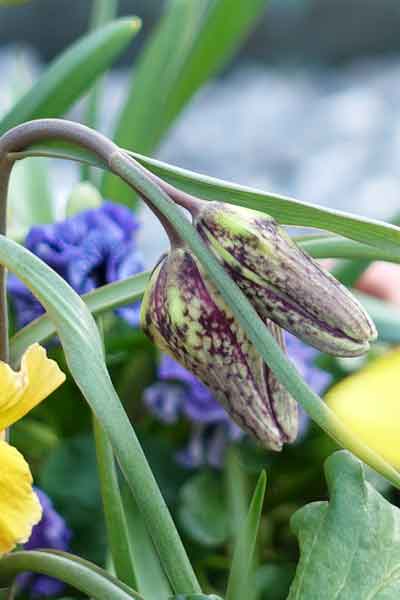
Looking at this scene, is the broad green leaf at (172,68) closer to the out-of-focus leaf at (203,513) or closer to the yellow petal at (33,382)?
the out-of-focus leaf at (203,513)

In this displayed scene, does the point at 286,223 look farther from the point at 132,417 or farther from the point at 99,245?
the point at 132,417

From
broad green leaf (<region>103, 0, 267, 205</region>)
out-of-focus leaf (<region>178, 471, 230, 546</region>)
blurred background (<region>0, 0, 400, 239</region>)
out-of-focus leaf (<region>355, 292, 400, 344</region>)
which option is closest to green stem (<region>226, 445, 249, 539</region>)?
out-of-focus leaf (<region>178, 471, 230, 546</region>)

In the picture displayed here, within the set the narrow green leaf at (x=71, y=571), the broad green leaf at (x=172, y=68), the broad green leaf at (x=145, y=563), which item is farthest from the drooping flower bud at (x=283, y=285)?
the broad green leaf at (x=172, y=68)

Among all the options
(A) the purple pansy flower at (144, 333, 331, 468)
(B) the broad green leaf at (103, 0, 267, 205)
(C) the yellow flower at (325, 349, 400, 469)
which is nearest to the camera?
(C) the yellow flower at (325, 349, 400, 469)

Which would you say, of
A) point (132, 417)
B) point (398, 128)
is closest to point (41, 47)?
point (398, 128)

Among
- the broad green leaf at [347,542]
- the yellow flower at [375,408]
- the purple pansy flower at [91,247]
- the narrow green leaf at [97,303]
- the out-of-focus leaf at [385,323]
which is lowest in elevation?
the out-of-focus leaf at [385,323]

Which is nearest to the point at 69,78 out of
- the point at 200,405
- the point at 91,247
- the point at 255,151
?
the point at 91,247

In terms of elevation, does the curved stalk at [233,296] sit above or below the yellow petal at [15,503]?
above

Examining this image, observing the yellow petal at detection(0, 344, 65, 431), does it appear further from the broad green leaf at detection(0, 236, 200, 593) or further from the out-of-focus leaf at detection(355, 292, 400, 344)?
the out-of-focus leaf at detection(355, 292, 400, 344)

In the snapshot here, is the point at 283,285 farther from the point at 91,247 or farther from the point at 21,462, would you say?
the point at 91,247
